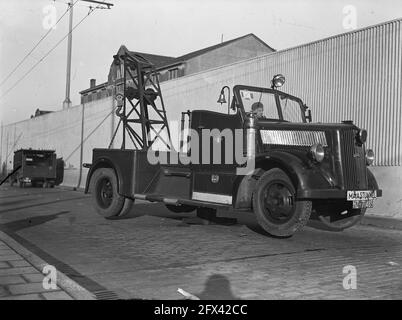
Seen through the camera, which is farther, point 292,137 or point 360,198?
point 292,137

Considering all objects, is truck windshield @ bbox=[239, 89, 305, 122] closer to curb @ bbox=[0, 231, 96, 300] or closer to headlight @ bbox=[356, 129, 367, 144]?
headlight @ bbox=[356, 129, 367, 144]

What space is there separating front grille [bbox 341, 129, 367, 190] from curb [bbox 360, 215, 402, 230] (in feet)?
10.6

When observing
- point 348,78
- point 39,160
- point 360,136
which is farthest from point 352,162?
point 39,160

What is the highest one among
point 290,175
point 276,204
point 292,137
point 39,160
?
point 292,137

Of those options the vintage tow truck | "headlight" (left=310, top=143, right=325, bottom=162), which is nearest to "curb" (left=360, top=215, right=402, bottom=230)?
the vintage tow truck

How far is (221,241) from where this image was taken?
7.93 m

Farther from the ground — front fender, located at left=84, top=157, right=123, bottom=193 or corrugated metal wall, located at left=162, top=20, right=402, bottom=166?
corrugated metal wall, located at left=162, top=20, right=402, bottom=166

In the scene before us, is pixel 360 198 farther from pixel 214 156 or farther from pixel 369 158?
pixel 214 156

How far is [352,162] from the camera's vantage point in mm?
7887

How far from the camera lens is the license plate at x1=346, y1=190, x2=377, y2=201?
7604mm

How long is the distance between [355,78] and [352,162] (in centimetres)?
688

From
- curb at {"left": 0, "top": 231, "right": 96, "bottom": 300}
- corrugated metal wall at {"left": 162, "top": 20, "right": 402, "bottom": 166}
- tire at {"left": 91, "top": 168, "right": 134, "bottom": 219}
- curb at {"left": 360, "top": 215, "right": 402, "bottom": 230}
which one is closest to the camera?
curb at {"left": 0, "top": 231, "right": 96, "bottom": 300}
